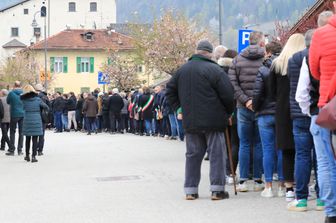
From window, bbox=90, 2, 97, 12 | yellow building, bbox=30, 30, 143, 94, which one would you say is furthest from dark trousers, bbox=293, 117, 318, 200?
window, bbox=90, 2, 97, 12

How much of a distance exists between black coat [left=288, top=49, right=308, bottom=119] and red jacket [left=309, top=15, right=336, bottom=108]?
4.22 feet

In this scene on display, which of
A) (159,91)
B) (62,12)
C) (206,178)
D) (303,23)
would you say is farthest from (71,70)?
(206,178)

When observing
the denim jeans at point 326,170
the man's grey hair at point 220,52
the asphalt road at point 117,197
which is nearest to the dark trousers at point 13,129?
the asphalt road at point 117,197

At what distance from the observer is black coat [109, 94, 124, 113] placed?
33156 millimetres

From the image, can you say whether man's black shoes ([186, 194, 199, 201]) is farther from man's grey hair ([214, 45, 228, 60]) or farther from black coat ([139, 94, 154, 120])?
black coat ([139, 94, 154, 120])

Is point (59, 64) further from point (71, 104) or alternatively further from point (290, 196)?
point (290, 196)

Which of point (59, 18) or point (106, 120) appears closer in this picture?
point (106, 120)

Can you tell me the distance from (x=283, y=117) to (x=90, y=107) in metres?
24.5

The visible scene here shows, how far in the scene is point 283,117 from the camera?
924cm

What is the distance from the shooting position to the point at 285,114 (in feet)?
30.3

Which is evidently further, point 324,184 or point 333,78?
point 324,184

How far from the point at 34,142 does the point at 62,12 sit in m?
93.5

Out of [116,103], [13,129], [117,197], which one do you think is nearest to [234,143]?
[117,197]

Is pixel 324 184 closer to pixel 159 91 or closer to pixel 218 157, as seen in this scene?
pixel 218 157
